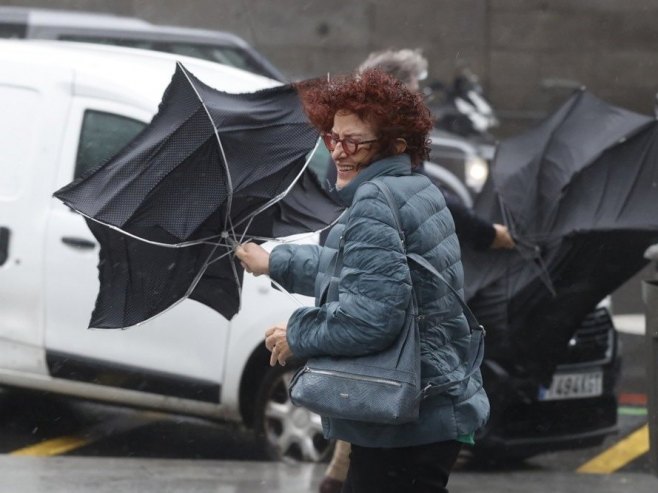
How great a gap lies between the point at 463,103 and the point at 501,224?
994 centimetres

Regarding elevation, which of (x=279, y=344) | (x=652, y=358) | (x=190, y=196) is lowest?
(x=652, y=358)

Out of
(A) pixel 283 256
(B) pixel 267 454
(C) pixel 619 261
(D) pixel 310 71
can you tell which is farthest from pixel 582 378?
(D) pixel 310 71

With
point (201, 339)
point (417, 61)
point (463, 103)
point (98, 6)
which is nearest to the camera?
point (417, 61)

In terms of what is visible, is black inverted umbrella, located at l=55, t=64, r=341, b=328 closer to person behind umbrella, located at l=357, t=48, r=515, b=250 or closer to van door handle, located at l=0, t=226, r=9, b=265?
person behind umbrella, located at l=357, t=48, r=515, b=250

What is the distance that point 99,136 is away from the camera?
7086 mm

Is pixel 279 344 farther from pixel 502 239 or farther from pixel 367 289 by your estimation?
pixel 502 239

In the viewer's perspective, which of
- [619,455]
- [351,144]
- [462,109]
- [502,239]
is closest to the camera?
[351,144]

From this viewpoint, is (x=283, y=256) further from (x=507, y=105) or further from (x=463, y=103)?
(x=507, y=105)

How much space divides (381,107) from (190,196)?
754 millimetres

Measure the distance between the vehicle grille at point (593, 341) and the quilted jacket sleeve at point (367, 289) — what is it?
137 inches

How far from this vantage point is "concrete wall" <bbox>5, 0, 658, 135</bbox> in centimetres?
1966

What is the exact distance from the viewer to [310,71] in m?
19.9

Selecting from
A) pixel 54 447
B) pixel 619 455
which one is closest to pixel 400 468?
pixel 54 447

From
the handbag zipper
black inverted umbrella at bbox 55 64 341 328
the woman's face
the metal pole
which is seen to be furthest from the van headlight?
the handbag zipper
